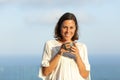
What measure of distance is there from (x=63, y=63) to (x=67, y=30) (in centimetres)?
25

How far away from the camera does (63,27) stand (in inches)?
138

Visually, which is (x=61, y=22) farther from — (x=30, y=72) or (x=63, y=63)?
(x=30, y=72)

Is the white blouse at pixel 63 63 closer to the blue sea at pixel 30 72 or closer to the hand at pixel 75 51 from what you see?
the hand at pixel 75 51

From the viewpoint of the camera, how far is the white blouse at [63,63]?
11.2 feet

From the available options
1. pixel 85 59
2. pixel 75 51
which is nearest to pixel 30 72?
pixel 85 59

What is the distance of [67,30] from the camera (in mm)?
3492

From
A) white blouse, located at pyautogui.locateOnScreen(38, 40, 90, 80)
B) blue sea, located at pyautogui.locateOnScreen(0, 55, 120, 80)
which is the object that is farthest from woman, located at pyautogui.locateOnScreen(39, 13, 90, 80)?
blue sea, located at pyautogui.locateOnScreen(0, 55, 120, 80)

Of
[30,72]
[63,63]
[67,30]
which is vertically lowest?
[30,72]

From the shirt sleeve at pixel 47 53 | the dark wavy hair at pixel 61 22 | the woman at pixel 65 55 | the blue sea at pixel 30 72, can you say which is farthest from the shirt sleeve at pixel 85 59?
the blue sea at pixel 30 72

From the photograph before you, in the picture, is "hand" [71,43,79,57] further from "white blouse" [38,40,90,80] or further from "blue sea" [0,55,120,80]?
"blue sea" [0,55,120,80]

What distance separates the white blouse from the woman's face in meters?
0.08

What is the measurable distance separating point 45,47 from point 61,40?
0.44ft

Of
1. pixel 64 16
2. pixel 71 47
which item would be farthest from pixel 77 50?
pixel 64 16

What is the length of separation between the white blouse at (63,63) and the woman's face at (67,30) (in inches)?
3.0
